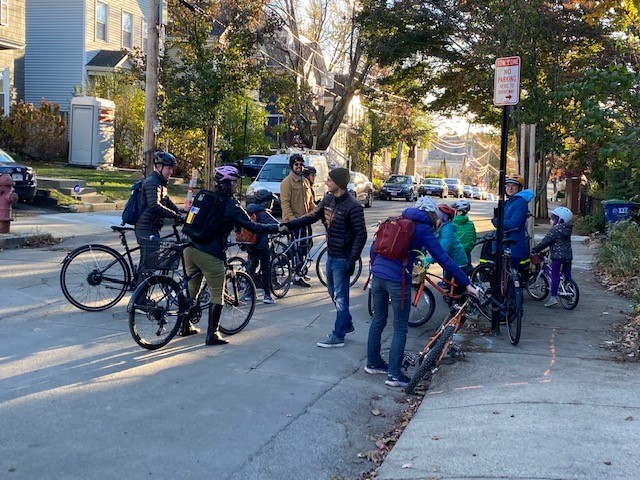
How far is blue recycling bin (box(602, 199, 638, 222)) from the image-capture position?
1769cm

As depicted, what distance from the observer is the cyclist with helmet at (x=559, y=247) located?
32.2ft

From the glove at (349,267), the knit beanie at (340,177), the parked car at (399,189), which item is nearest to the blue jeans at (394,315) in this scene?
the glove at (349,267)

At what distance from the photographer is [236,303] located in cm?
795

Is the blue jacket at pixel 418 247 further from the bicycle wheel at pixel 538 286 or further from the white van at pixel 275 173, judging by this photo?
the white van at pixel 275 173

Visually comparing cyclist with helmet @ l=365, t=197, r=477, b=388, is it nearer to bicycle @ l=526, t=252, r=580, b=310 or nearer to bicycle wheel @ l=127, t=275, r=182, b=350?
A: bicycle wheel @ l=127, t=275, r=182, b=350

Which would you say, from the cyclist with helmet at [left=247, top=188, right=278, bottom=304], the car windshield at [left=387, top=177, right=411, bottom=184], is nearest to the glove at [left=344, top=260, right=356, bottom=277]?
the cyclist with helmet at [left=247, top=188, right=278, bottom=304]

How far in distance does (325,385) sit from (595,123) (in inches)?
177

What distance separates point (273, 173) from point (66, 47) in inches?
634

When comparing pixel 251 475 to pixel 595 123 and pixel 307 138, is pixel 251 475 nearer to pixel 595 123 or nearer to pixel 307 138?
pixel 595 123

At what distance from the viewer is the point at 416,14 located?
23078mm

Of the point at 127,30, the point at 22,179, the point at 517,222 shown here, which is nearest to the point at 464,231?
the point at 517,222

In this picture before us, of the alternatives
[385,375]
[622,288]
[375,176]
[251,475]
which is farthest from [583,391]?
[375,176]

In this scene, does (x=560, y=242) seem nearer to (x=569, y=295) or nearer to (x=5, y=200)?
(x=569, y=295)

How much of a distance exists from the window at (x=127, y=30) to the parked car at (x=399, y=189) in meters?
16.4
